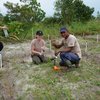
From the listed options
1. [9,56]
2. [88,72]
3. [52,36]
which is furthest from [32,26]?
[88,72]

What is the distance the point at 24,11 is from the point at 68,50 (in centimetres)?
1200

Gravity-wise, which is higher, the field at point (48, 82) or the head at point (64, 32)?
the head at point (64, 32)

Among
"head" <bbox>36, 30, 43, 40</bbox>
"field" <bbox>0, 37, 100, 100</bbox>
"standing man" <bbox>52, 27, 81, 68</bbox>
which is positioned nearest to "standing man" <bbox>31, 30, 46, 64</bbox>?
"head" <bbox>36, 30, 43, 40</bbox>

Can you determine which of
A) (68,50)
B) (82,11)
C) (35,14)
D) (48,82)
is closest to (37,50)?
(68,50)

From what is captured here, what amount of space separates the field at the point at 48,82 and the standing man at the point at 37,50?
0.61 feet

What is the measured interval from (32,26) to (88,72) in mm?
10122

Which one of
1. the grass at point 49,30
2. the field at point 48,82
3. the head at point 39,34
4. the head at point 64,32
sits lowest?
the field at point 48,82

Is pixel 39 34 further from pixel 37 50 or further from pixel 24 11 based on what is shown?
pixel 24 11

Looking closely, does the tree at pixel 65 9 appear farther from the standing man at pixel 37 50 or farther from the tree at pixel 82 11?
the standing man at pixel 37 50

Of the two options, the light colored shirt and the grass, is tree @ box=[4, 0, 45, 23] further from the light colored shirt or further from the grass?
the light colored shirt

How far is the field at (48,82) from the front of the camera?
5.80 m

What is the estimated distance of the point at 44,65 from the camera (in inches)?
302

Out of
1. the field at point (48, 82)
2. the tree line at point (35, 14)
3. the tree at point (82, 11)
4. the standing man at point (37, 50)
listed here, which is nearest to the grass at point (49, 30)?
the tree line at point (35, 14)

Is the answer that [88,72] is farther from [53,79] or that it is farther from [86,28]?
[86,28]
